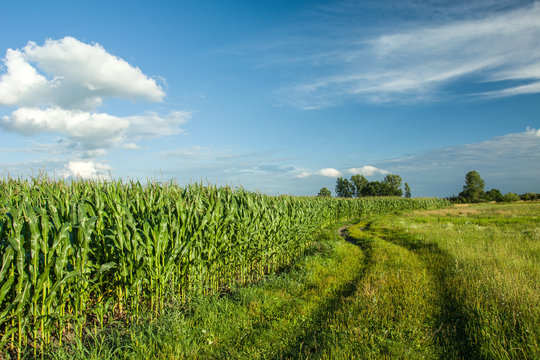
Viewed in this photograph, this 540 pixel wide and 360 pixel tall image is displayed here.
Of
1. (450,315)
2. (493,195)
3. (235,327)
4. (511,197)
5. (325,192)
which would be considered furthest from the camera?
(325,192)

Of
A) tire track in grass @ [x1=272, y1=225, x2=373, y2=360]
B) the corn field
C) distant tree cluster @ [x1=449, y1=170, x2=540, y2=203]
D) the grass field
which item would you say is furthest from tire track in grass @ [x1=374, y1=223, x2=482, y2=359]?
distant tree cluster @ [x1=449, y1=170, x2=540, y2=203]

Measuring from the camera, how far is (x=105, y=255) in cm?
647

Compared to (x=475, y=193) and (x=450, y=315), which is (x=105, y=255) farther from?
(x=475, y=193)

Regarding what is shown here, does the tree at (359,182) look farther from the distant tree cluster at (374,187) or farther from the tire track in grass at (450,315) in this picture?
the tire track in grass at (450,315)

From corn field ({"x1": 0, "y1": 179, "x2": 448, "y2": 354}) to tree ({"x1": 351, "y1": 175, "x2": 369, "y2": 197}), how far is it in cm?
10456

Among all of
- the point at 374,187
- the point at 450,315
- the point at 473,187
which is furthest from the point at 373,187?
the point at 450,315

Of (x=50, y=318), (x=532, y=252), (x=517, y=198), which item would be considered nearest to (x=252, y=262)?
(x=50, y=318)

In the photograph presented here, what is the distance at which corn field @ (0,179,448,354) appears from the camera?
195 inches

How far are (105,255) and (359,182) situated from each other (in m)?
112

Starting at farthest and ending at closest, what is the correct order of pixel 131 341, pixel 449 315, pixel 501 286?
pixel 501 286
pixel 449 315
pixel 131 341

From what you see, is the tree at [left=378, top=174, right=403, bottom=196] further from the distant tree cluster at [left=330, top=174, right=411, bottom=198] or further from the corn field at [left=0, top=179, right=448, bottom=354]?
the corn field at [left=0, top=179, right=448, bottom=354]

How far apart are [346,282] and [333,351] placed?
5162 millimetres

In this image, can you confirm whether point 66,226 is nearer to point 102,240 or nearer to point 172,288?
point 102,240

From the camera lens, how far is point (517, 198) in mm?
85000
